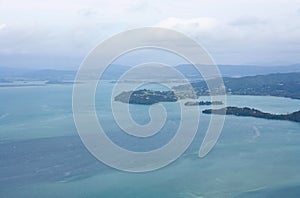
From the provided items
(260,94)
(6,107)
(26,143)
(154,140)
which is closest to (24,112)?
(6,107)

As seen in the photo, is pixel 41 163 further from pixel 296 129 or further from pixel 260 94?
pixel 260 94

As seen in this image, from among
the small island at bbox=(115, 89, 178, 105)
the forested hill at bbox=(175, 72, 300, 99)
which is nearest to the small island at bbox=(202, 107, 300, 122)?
the small island at bbox=(115, 89, 178, 105)

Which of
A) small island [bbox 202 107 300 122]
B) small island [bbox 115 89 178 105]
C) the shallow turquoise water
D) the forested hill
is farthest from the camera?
the forested hill

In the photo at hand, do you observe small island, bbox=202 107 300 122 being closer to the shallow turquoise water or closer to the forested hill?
the shallow turquoise water

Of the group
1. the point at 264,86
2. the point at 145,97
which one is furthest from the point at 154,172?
the point at 264,86

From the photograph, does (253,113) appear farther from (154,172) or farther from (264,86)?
(264,86)

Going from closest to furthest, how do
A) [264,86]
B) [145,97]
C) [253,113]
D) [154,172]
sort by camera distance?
[154,172] → [253,113] → [145,97] → [264,86]

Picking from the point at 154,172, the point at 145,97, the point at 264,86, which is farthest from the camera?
the point at 264,86

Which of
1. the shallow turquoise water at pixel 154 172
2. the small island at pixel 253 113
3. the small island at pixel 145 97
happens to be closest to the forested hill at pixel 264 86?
the small island at pixel 145 97
